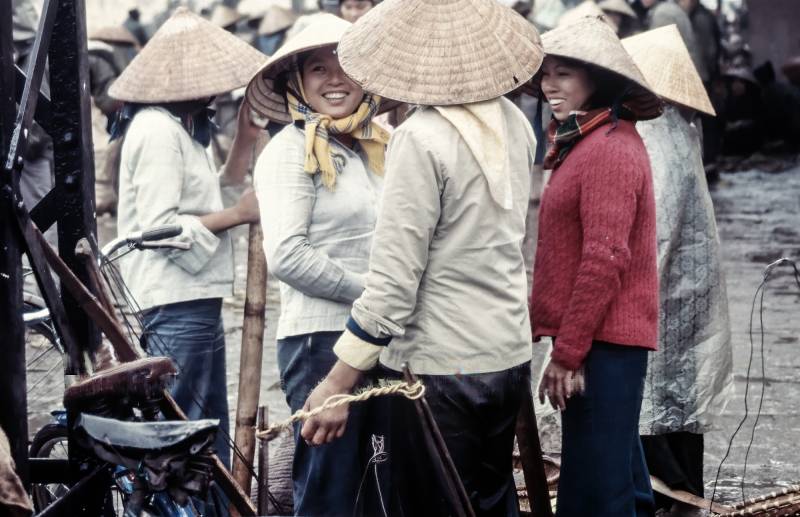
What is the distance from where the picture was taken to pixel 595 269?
132 inches

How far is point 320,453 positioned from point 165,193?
1.29 metres

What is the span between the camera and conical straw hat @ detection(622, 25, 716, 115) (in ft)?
14.7

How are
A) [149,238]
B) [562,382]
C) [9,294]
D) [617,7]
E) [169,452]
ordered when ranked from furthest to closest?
[617,7] < [149,238] < [562,382] < [9,294] < [169,452]

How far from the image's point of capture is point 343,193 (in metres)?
3.68

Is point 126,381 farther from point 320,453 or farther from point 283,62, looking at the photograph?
point 283,62

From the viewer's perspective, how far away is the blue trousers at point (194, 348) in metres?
4.41

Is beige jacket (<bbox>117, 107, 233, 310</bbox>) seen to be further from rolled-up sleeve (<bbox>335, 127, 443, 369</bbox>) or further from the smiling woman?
rolled-up sleeve (<bbox>335, 127, 443, 369</bbox>)

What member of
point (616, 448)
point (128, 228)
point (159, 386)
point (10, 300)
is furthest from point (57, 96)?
point (616, 448)

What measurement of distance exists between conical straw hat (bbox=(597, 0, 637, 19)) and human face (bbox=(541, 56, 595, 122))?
10247 millimetres

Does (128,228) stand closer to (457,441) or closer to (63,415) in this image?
(63,415)

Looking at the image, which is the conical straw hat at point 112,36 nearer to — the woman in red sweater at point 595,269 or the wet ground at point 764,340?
the wet ground at point 764,340

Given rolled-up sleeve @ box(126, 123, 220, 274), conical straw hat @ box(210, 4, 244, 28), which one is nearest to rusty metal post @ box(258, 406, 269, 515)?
rolled-up sleeve @ box(126, 123, 220, 274)

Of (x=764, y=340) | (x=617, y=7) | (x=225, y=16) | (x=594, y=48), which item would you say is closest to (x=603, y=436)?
(x=594, y=48)

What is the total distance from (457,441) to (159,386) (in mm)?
813
